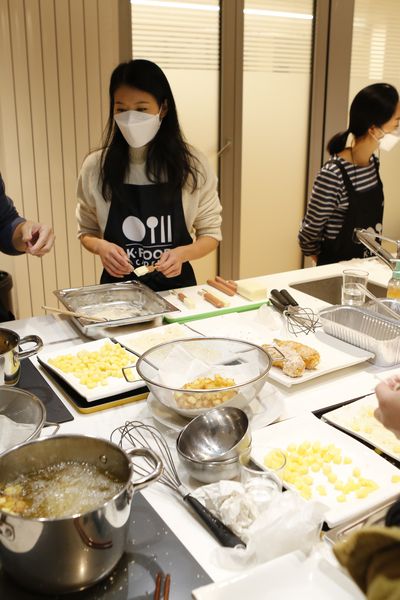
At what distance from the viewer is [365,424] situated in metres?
1.27

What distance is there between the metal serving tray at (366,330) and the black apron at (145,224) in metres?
0.86

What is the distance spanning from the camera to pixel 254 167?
417 centimetres

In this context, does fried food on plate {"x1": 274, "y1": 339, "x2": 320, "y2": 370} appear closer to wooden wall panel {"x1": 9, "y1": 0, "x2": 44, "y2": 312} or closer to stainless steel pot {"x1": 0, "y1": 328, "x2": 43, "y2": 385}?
stainless steel pot {"x1": 0, "y1": 328, "x2": 43, "y2": 385}

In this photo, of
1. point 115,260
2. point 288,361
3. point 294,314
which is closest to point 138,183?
point 115,260

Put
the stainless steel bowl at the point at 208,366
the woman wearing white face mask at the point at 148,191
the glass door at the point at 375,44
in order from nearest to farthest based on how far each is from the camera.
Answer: the stainless steel bowl at the point at 208,366 < the woman wearing white face mask at the point at 148,191 < the glass door at the point at 375,44

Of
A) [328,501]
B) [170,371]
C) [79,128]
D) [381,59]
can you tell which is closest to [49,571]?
[328,501]

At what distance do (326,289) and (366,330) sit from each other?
61cm

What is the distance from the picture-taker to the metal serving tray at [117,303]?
1.89m

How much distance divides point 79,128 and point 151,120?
1414mm

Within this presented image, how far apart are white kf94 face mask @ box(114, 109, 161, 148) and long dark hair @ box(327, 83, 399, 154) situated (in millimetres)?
1167

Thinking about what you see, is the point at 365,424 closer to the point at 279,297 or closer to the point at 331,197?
the point at 279,297

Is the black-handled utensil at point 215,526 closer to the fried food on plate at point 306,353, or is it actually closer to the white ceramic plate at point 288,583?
the white ceramic plate at point 288,583

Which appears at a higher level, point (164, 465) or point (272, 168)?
point (272, 168)

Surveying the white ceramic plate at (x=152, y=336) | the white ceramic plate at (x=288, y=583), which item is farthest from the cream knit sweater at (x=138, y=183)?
the white ceramic plate at (x=288, y=583)
